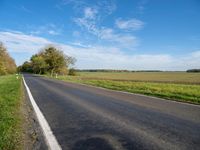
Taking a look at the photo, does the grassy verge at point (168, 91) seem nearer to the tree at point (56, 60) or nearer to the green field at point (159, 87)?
the green field at point (159, 87)

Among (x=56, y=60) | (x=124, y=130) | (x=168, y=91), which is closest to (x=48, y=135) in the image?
(x=124, y=130)

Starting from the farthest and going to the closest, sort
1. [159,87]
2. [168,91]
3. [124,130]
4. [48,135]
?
[159,87] < [168,91] < [124,130] < [48,135]

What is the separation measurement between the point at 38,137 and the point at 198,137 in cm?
372

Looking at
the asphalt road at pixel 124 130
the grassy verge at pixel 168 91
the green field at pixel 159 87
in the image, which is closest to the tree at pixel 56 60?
the green field at pixel 159 87

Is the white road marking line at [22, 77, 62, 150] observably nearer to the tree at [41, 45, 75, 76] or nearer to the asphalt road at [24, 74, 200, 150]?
the asphalt road at [24, 74, 200, 150]

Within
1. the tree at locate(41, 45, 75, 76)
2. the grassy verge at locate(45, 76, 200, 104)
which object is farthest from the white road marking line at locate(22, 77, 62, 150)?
the tree at locate(41, 45, 75, 76)

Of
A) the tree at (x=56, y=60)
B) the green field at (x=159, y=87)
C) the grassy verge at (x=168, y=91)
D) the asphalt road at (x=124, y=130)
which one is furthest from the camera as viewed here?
the tree at (x=56, y=60)

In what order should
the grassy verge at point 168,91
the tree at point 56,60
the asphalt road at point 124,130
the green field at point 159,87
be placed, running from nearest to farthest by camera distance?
1. the asphalt road at point 124,130
2. the grassy verge at point 168,91
3. the green field at point 159,87
4. the tree at point 56,60

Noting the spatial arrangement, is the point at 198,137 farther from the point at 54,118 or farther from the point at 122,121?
the point at 54,118

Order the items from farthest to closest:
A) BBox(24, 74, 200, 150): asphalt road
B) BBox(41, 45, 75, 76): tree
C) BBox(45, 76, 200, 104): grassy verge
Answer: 1. BBox(41, 45, 75, 76): tree
2. BBox(45, 76, 200, 104): grassy verge
3. BBox(24, 74, 200, 150): asphalt road

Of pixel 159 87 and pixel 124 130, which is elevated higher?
pixel 124 130

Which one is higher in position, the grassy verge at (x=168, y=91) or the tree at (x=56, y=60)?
the tree at (x=56, y=60)

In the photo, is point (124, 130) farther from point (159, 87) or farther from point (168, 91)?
point (159, 87)

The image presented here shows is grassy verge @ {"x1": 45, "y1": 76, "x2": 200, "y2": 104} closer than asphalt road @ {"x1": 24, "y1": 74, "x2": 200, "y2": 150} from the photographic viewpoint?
No
